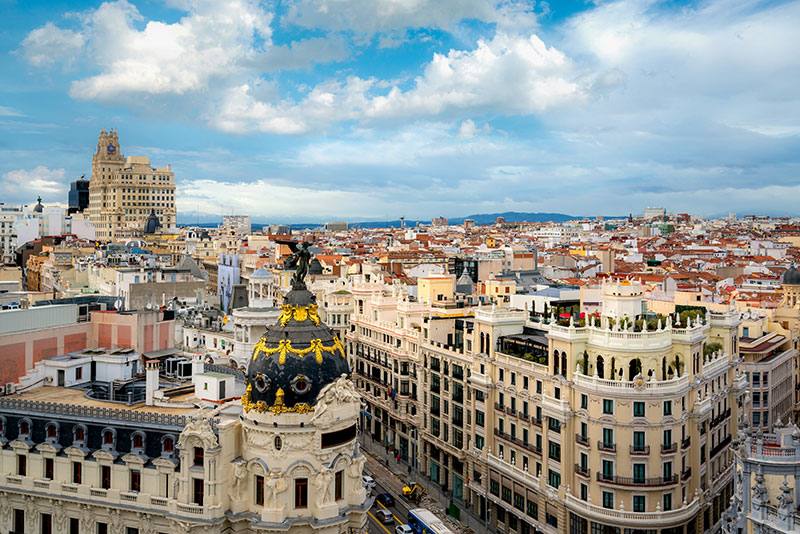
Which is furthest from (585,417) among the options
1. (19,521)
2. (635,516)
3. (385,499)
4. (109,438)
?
(19,521)

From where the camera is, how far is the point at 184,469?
4678 centimetres

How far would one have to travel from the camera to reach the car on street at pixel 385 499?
76.4 metres

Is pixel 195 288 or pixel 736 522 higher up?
pixel 195 288

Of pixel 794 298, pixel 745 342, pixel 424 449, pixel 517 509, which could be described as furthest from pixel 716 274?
pixel 517 509

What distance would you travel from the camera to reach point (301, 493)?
46031 mm

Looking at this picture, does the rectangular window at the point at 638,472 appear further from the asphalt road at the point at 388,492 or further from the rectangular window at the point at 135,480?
the rectangular window at the point at 135,480

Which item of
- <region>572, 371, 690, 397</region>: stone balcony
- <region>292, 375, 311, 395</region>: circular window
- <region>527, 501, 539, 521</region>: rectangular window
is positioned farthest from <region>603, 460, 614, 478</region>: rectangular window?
<region>292, 375, 311, 395</region>: circular window

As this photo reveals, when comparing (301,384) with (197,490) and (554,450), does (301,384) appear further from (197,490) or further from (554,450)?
(554,450)

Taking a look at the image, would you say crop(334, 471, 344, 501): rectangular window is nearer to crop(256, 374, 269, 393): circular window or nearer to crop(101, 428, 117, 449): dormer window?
crop(256, 374, 269, 393): circular window

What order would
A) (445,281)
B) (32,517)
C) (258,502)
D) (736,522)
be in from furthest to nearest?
(445,281)
(32,517)
(258,502)
(736,522)

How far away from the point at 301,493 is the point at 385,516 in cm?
2898

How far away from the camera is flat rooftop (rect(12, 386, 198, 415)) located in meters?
54.3

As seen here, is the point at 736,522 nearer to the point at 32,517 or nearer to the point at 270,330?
the point at 270,330

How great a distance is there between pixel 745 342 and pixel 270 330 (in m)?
62.9
